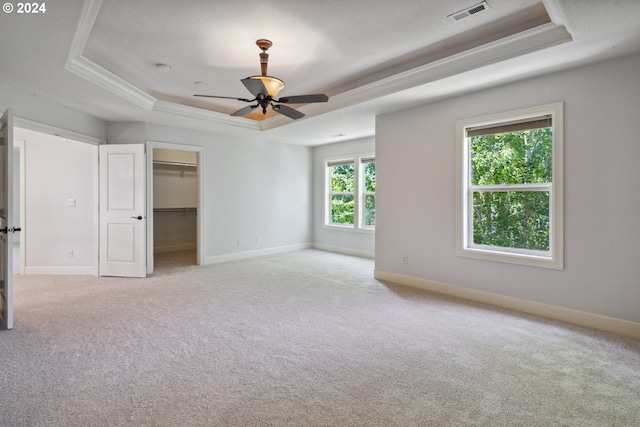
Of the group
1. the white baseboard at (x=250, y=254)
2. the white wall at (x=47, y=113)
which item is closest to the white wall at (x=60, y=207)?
the white wall at (x=47, y=113)

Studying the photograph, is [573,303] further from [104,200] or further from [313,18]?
[104,200]

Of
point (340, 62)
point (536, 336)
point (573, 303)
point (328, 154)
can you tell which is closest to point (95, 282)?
point (340, 62)

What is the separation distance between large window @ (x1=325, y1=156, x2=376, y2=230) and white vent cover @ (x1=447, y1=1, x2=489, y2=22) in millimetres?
3977

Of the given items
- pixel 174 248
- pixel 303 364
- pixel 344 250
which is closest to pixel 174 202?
pixel 174 248

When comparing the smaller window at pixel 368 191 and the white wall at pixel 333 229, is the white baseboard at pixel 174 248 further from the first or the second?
the smaller window at pixel 368 191

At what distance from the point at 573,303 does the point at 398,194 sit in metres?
2.37

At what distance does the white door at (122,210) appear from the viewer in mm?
5270

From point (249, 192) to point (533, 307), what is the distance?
5.21 metres

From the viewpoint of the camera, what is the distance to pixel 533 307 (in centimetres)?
361

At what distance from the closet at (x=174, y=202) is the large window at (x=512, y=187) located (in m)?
5.60

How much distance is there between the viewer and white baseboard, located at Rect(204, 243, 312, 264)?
6.33 meters

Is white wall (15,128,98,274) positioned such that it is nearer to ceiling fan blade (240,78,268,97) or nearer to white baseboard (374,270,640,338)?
ceiling fan blade (240,78,268,97)

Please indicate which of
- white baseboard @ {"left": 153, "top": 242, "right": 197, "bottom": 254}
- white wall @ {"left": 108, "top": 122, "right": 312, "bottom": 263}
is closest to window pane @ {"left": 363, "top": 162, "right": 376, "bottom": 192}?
white wall @ {"left": 108, "top": 122, "right": 312, "bottom": 263}

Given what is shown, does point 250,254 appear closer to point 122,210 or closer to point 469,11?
point 122,210
